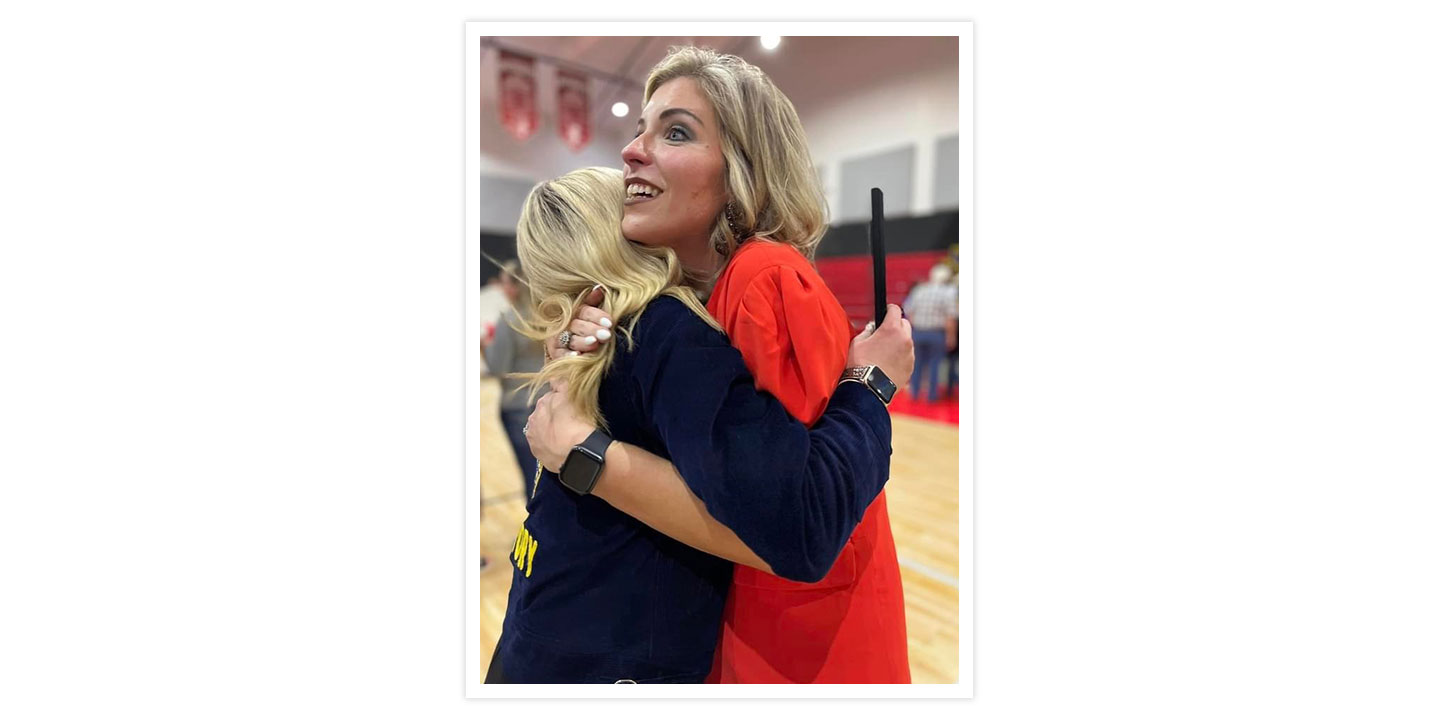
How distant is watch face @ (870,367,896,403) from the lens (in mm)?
936

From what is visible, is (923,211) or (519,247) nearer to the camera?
(519,247)

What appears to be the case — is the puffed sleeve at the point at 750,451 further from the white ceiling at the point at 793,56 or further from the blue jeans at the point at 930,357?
the blue jeans at the point at 930,357

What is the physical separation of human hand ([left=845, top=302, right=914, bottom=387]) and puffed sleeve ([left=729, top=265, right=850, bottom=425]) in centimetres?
A: 11

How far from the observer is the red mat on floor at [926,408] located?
5.28ft

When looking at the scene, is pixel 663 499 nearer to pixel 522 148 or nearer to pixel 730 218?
pixel 730 218

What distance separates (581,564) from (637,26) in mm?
995

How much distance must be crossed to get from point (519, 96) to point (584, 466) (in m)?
0.84

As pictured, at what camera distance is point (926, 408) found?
202 centimetres

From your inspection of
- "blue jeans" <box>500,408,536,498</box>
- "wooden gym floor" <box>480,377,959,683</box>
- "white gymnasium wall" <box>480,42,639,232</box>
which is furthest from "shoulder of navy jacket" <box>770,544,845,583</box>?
"blue jeans" <box>500,408,536,498</box>

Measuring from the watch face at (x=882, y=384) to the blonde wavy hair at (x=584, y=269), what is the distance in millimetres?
250

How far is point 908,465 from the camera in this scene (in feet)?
9.40

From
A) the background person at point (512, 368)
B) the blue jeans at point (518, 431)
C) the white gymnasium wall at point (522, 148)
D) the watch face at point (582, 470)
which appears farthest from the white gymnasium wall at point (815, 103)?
the blue jeans at point (518, 431)
